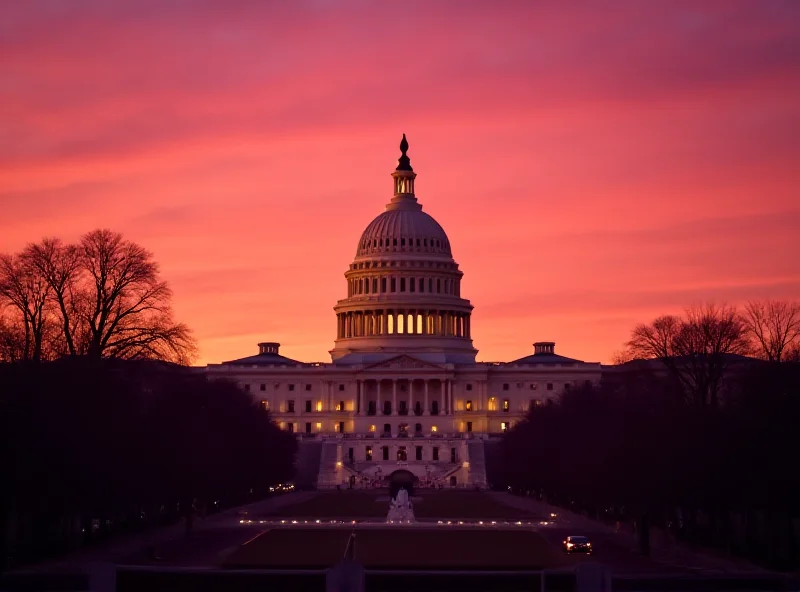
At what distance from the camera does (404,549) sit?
8544cm

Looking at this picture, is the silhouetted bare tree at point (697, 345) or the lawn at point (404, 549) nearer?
the lawn at point (404, 549)

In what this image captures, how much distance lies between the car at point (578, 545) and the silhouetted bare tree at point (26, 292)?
29.9m

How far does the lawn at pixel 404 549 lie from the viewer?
247 ft

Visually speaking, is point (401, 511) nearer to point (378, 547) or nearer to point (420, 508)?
point (420, 508)

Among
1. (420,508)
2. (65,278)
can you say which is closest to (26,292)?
(65,278)

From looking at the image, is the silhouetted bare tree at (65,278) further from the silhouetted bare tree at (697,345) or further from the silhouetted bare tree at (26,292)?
the silhouetted bare tree at (697,345)

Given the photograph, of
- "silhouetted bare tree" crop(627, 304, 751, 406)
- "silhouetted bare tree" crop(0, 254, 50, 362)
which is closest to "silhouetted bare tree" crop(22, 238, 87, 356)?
"silhouetted bare tree" crop(0, 254, 50, 362)

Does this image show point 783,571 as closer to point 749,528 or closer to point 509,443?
point 749,528

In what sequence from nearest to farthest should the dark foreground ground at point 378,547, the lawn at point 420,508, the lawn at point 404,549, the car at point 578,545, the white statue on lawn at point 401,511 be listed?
the dark foreground ground at point 378,547, the lawn at point 404,549, the car at point 578,545, the white statue on lawn at point 401,511, the lawn at point 420,508

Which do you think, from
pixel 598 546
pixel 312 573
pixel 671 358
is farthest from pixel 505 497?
pixel 312 573

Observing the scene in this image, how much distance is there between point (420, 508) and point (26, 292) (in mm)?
47958

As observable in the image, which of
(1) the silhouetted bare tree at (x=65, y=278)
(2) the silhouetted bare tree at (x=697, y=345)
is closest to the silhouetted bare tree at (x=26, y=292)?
(1) the silhouetted bare tree at (x=65, y=278)

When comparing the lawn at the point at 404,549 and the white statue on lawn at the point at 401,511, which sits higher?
the white statue on lawn at the point at 401,511

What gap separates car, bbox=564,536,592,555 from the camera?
8538 centimetres
